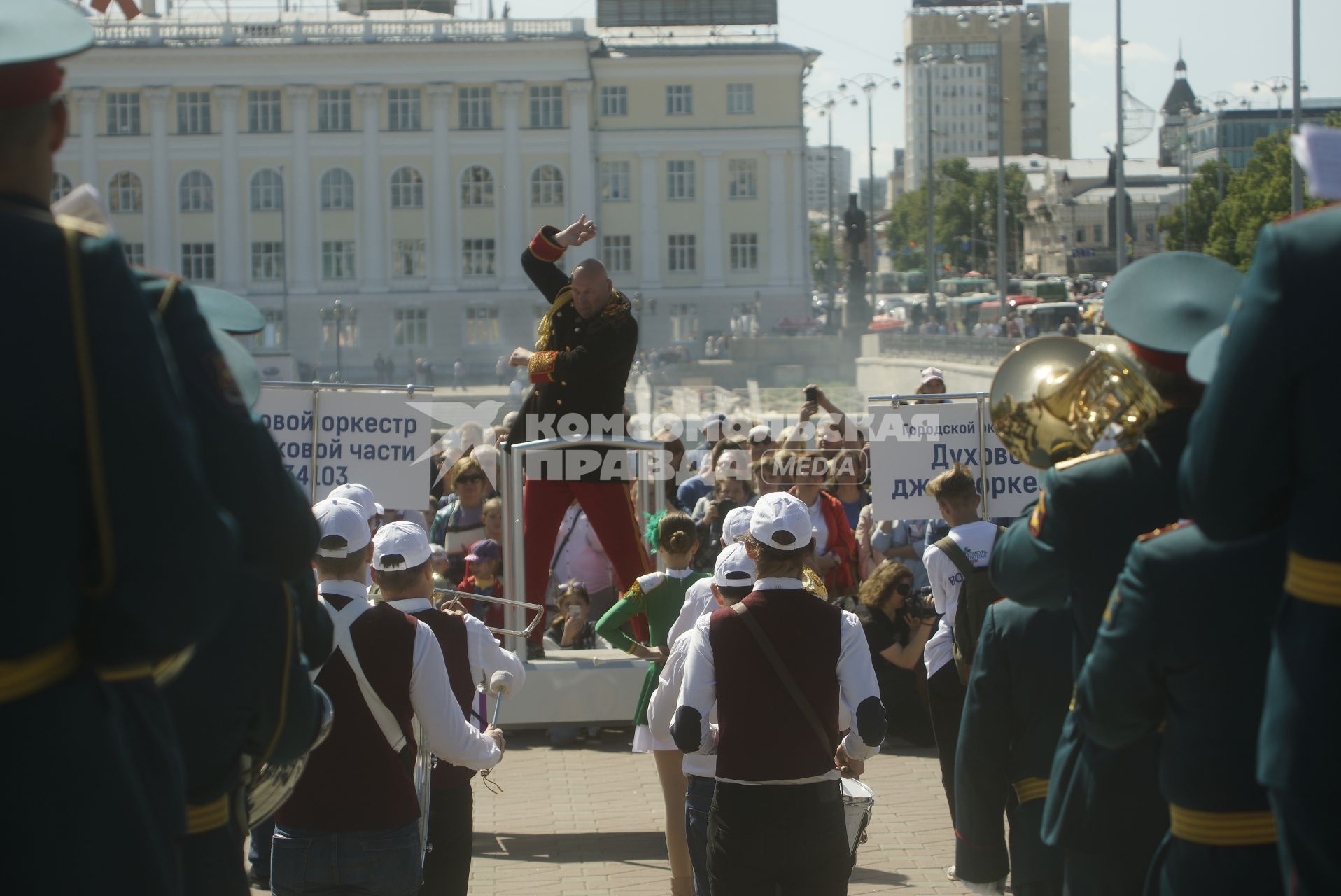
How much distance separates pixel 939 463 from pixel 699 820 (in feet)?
13.2

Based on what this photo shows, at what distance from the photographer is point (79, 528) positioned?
213 cm

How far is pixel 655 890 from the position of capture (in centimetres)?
721

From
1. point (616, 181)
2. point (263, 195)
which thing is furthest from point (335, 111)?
point (616, 181)

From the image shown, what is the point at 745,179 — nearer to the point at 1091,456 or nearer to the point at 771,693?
the point at 771,693

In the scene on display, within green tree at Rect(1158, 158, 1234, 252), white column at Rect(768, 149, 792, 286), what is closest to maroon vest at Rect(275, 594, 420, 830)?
green tree at Rect(1158, 158, 1234, 252)

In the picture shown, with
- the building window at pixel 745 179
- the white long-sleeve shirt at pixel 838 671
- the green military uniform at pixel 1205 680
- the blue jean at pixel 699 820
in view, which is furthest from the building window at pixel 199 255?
the green military uniform at pixel 1205 680

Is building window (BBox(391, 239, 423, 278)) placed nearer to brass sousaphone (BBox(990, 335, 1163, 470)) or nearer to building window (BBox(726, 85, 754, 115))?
building window (BBox(726, 85, 754, 115))

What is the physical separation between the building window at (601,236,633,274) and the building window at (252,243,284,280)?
14906mm

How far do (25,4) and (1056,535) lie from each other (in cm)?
221

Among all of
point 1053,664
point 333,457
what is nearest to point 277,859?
point 1053,664

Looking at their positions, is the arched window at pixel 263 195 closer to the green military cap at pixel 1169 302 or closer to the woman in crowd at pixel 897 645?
the woman in crowd at pixel 897 645

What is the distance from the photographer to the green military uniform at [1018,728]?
4641 mm

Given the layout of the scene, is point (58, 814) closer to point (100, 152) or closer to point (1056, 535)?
→ point (1056, 535)

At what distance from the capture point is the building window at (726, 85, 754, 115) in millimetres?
79750
